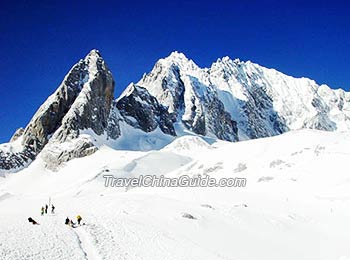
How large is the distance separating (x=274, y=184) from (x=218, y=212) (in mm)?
32020

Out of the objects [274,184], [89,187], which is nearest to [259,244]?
[274,184]

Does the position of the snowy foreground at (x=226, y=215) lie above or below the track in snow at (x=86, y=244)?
above

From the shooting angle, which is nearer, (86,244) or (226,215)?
(86,244)

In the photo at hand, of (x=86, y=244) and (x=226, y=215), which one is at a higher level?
(x=226, y=215)

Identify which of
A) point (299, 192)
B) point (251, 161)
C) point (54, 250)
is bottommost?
point (54, 250)

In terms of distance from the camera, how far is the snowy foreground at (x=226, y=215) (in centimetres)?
3247

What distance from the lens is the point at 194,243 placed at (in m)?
38.2

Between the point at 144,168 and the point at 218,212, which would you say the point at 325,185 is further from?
the point at 144,168

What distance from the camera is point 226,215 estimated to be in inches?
2068

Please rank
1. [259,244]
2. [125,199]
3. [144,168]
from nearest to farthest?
1. [259,244]
2. [125,199]
3. [144,168]

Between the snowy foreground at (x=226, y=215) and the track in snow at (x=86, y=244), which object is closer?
the track in snow at (x=86, y=244)

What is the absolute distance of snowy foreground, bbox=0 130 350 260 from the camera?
32469 mm

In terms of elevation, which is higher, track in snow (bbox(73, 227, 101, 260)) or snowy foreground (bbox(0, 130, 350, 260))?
snowy foreground (bbox(0, 130, 350, 260))

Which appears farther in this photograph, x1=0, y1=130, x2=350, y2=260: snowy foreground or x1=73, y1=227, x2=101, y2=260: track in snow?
x1=0, y1=130, x2=350, y2=260: snowy foreground
